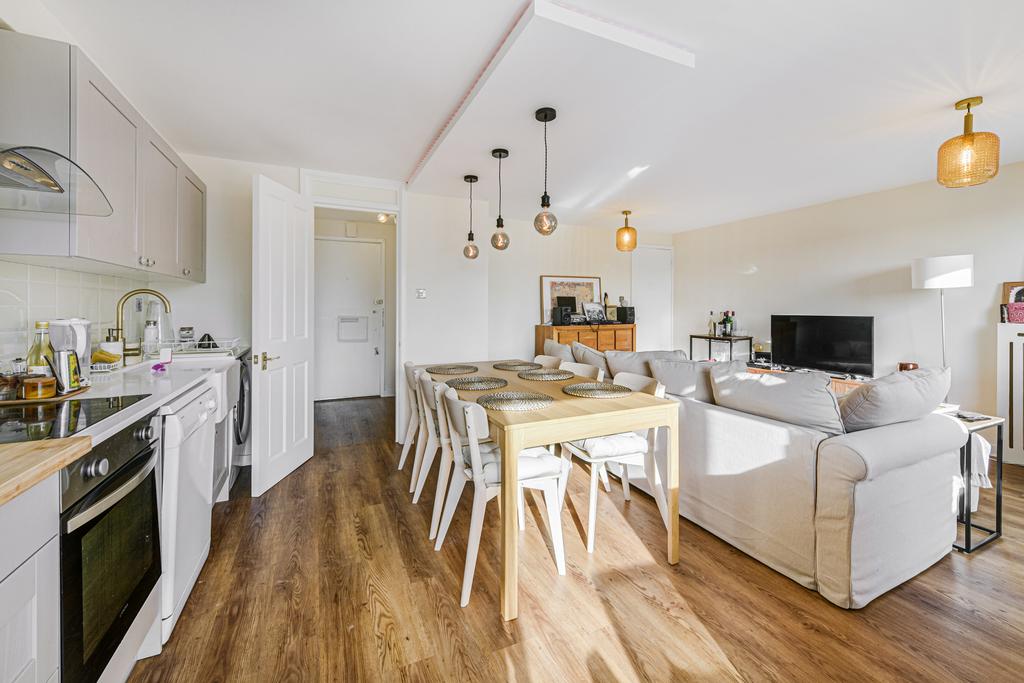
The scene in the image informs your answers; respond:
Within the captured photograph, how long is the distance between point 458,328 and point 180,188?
95.2 inches

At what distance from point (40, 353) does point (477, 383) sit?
1869mm

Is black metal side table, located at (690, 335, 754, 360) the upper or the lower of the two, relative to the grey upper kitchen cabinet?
lower

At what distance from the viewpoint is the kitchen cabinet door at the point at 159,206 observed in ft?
7.48

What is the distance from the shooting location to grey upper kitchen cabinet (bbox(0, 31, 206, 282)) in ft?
5.04

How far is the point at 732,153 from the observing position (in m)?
3.31

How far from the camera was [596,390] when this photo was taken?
2.34 meters

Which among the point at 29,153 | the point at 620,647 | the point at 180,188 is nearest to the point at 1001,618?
the point at 620,647

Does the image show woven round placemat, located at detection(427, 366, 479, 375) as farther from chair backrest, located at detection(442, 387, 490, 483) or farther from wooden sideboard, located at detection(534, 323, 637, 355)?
wooden sideboard, located at detection(534, 323, 637, 355)

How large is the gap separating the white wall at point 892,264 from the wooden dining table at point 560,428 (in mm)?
3641

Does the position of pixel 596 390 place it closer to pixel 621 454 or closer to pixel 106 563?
pixel 621 454

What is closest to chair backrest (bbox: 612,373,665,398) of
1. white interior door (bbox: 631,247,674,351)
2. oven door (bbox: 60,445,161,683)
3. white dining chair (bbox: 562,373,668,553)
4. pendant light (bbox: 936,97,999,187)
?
white dining chair (bbox: 562,373,668,553)

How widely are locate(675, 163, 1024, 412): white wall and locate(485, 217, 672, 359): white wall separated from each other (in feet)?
5.65

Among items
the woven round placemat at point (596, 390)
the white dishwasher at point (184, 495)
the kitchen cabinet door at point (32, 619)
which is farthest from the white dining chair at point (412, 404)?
the kitchen cabinet door at point (32, 619)

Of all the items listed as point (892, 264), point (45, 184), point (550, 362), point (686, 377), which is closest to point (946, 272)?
point (892, 264)
